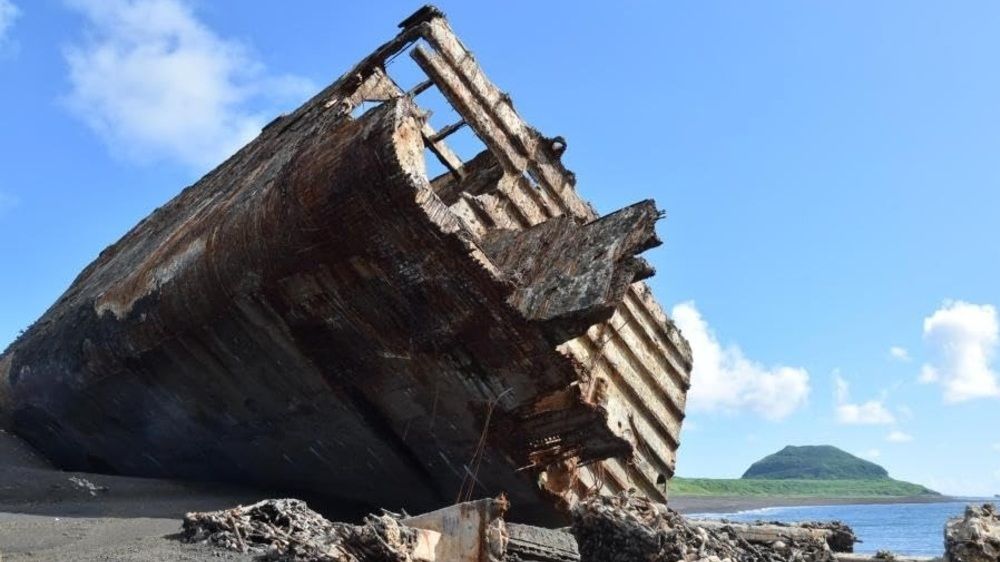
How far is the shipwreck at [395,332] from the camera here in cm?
479

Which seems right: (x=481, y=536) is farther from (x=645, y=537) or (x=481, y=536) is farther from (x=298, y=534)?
(x=298, y=534)

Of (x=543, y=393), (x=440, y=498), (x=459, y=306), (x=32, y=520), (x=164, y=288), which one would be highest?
(x=164, y=288)

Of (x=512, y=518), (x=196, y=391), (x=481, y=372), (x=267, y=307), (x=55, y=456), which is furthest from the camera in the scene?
(x=55, y=456)

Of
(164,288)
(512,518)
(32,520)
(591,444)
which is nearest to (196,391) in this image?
(164,288)

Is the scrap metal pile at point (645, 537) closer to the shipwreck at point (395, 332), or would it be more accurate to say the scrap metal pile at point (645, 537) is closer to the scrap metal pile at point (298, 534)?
the scrap metal pile at point (298, 534)

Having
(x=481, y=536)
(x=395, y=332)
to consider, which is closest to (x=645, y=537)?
(x=481, y=536)

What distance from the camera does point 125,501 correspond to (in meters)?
6.49

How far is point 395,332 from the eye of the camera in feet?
17.1

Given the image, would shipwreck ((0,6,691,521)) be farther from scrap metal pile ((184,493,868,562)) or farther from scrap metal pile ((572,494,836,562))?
scrap metal pile ((572,494,836,562))

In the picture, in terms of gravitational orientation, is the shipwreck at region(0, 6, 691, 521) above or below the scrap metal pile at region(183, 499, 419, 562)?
above

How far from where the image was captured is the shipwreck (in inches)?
189

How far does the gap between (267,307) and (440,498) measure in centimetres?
189

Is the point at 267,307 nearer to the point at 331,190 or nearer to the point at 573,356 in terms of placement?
the point at 331,190

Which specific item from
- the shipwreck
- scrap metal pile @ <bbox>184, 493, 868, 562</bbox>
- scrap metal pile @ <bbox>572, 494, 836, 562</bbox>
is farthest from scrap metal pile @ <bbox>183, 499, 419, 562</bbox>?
the shipwreck
